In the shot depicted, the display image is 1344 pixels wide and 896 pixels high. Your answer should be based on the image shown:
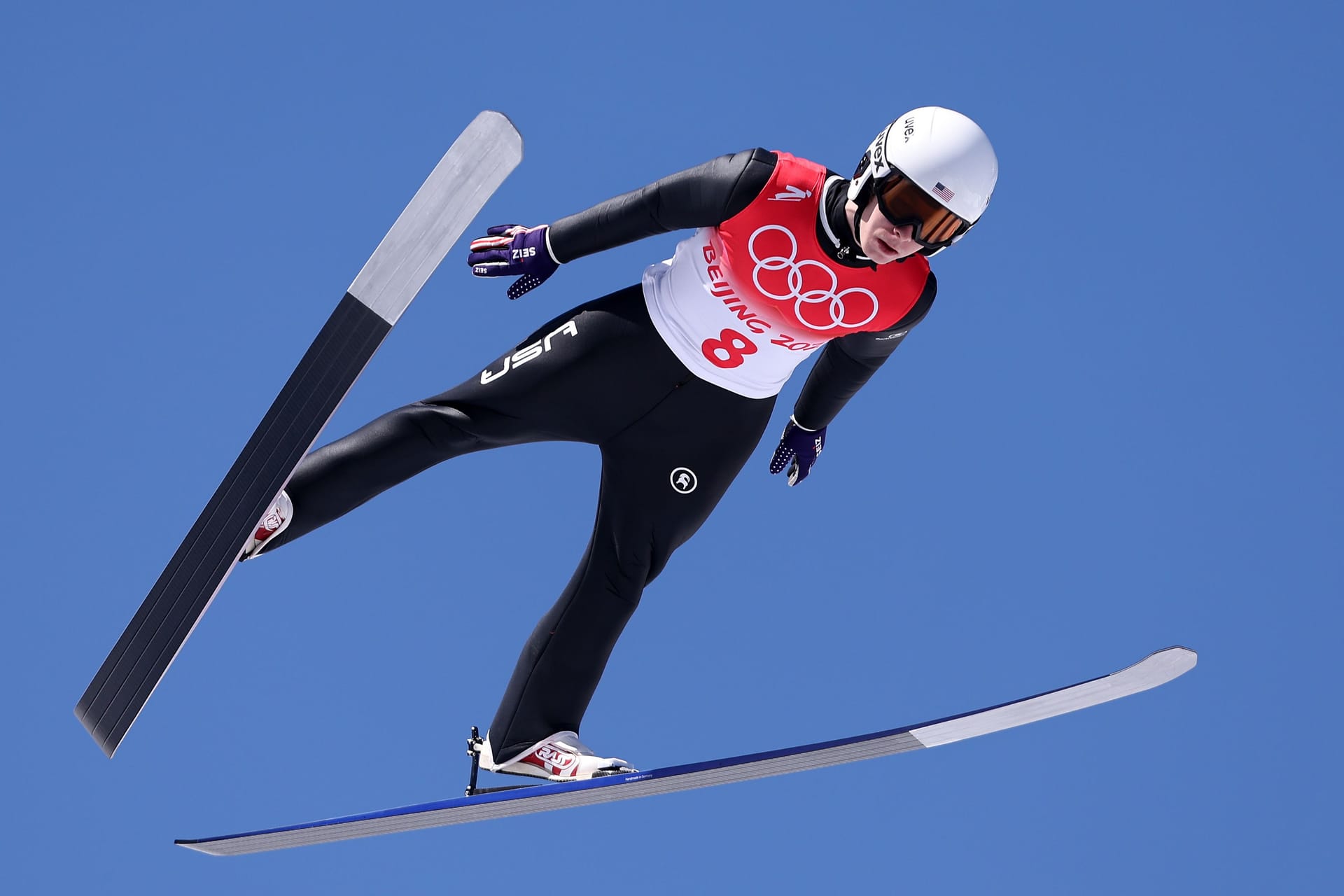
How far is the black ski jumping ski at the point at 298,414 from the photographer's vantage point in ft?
9.53

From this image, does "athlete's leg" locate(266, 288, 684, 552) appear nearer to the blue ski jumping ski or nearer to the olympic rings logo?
the olympic rings logo

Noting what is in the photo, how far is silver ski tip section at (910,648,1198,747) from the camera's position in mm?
3209

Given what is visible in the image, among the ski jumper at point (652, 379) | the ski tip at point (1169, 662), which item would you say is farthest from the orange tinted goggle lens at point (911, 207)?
the ski tip at point (1169, 662)

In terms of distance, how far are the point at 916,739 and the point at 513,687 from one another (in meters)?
0.86

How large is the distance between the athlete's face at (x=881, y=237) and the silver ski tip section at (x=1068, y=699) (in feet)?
3.04

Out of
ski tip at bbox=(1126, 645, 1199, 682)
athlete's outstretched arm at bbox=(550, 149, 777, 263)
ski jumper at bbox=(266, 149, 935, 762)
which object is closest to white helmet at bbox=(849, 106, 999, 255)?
ski jumper at bbox=(266, 149, 935, 762)

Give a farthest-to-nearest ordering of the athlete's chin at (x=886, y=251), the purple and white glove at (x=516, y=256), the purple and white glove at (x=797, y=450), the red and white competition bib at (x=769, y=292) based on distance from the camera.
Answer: the purple and white glove at (x=797, y=450) → the purple and white glove at (x=516, y=256) → the red and white competition bib at (x=769, y=292) → the athlete's chin at (x=886, y=251)

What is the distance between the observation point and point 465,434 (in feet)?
11.2

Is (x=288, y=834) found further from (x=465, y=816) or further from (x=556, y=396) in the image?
(x=556, y=396)

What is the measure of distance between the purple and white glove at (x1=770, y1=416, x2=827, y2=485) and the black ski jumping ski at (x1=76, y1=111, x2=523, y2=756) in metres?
1.15

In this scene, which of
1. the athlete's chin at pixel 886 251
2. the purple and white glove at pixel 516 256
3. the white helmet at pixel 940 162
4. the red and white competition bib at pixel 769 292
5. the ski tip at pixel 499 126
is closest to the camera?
the ski tip at pixel 499 126

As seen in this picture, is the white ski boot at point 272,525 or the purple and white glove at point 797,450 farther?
the purple and white glove at point 797,450

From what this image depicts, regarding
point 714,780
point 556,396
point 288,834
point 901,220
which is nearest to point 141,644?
point 288,834

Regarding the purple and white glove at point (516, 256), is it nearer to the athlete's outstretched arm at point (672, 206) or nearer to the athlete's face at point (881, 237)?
the athlete's outstretched arm at point (672, 206)
